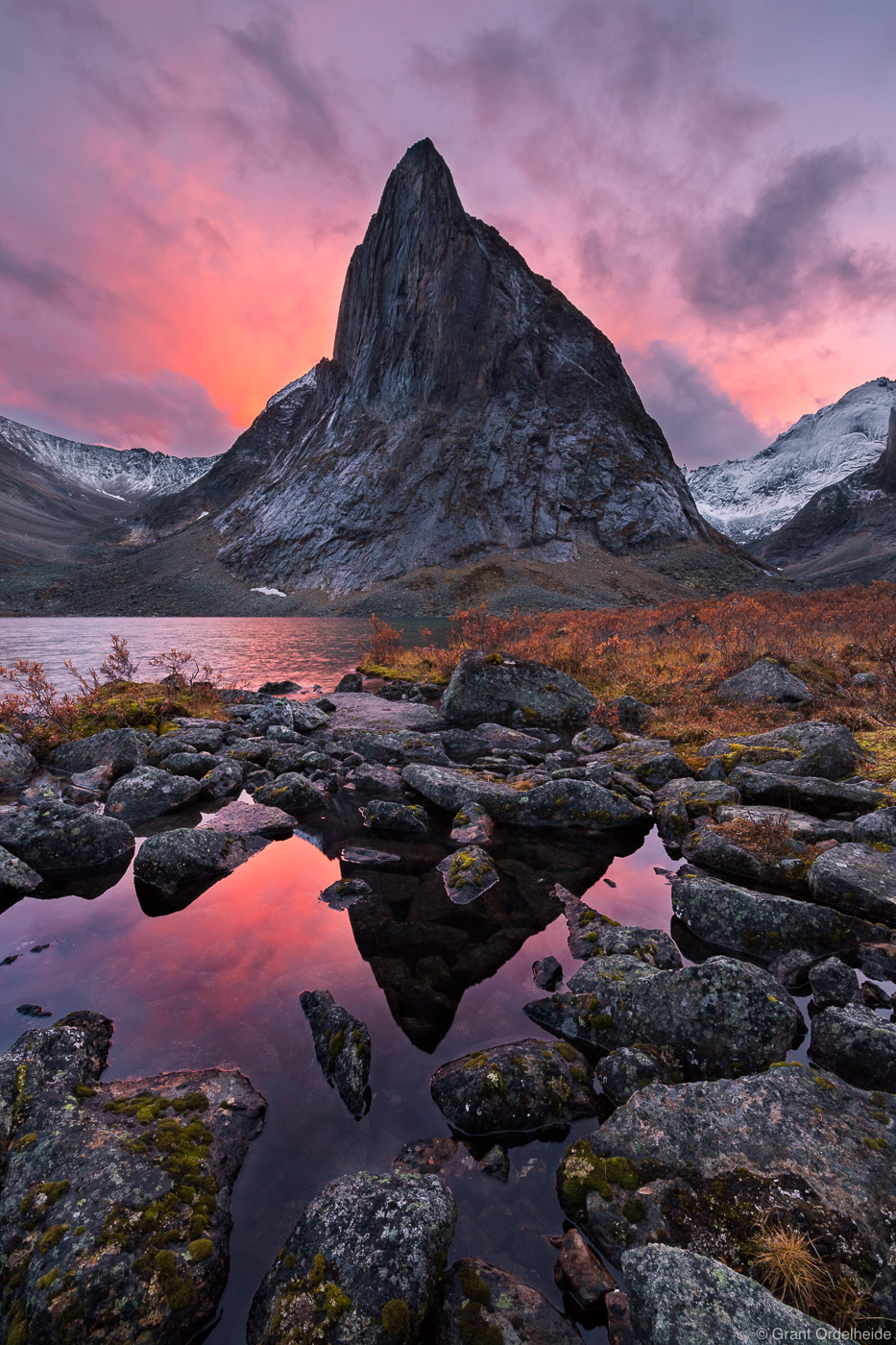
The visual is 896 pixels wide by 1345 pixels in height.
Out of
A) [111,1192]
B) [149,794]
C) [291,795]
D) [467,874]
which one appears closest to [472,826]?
[467,874]

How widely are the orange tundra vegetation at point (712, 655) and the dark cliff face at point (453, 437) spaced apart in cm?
7037

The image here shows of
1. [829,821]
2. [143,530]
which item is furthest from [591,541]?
[143,530]

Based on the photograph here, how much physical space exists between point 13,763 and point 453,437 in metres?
107

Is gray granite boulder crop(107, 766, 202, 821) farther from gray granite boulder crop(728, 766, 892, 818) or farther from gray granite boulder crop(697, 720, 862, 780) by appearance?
gray granite boulder crop(697, 720, 862, 780)

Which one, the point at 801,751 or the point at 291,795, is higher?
the point at 801,751

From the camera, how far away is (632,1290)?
107 inches

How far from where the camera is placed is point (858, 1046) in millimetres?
4582

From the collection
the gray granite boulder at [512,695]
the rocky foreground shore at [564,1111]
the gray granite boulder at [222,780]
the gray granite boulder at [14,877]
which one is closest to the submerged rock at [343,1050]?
the rocky foreground shore at [564,1111]

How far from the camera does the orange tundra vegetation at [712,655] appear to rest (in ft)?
46.6

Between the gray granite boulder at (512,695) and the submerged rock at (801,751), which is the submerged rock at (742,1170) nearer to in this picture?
the submerged rock at (801,751)

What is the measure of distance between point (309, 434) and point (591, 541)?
78.7m

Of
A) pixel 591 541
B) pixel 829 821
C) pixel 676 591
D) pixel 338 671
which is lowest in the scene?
pixel 338 671

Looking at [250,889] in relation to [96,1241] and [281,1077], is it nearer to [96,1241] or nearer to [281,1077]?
[281,1077]

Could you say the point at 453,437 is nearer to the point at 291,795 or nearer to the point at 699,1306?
the point at 291,795
